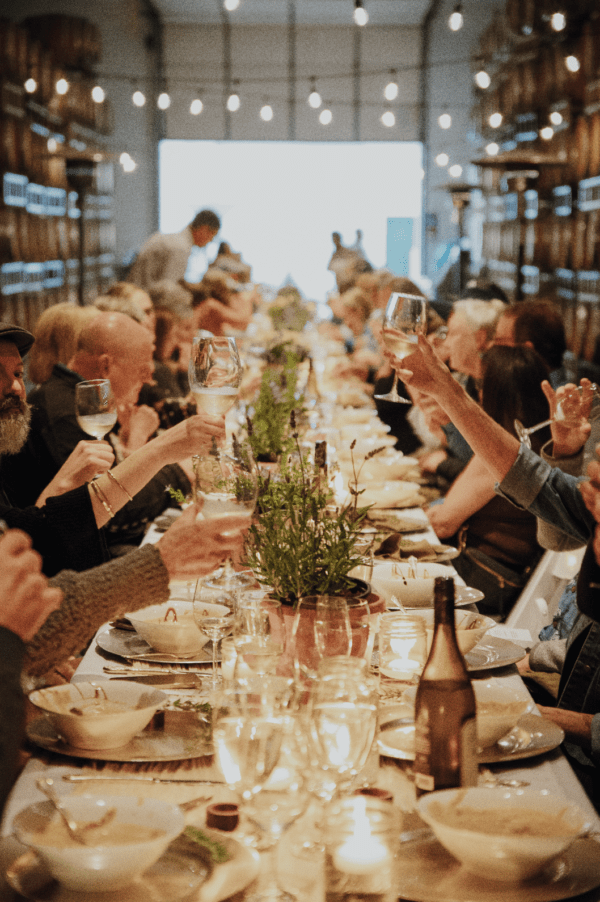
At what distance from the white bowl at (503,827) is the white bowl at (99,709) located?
0.41 m

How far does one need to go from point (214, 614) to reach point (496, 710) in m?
0.58

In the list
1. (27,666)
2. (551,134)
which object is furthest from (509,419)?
(551,134)

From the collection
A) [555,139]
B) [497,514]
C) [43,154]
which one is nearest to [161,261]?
[43,154]

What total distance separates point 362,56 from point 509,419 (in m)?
14.4

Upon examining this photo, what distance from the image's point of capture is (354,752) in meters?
1.06

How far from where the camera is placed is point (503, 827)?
1045 millimetres

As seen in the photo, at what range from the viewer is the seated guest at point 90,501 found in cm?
215

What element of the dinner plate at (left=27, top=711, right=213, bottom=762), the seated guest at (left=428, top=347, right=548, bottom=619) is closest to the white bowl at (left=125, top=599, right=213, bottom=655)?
the dinner plate at (left=27, top=711, right=213, bottom=762)

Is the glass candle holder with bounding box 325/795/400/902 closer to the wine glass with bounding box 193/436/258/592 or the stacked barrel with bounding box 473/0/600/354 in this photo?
the wine glass with bounding box 193/436/258/592

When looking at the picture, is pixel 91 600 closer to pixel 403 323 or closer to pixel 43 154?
pixel 403 323

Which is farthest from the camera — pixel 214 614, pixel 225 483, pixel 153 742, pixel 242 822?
pixel 214 614

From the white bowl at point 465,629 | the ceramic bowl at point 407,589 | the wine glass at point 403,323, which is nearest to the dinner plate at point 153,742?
the white bowl at point 465,629

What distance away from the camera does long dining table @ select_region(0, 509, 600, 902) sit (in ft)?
3.18

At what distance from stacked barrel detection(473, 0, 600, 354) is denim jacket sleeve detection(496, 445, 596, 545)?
5604 mm
